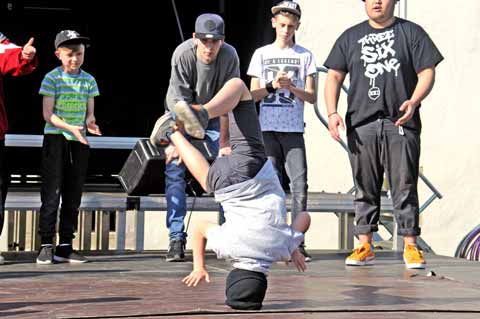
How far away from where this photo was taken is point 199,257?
4555 mm

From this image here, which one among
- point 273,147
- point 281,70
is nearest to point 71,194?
point 273,147

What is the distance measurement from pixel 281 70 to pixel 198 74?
1.70ft

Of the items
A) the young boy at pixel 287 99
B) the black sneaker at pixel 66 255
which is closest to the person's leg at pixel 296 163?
the young boy at pixel 287 99

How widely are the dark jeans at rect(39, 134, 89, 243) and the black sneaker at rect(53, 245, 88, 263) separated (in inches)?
1.8

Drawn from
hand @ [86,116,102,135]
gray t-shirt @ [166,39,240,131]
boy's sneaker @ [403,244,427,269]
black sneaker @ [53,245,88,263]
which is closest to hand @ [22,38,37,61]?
hand @ [86,116,102,135]

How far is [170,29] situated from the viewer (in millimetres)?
9594

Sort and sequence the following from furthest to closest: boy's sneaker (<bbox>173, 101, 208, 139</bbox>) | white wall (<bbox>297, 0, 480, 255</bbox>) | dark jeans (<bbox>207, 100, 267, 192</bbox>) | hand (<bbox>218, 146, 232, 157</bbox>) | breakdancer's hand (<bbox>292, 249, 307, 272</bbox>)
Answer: white wall (<bbox>297, 0, 480, 255</bbox>) → hand (<bbox>218, 146, 232, 157</bbox>) → breakdancer's hand (<bbox>292, 249, 307, 272</bbox>) → dark jeans (<bbox>207, 100, 267, 192</bbox>) → boy's sneaker (<bbox>173, 101, 208, 139</bbox>)

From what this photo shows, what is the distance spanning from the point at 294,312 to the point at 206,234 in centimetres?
50

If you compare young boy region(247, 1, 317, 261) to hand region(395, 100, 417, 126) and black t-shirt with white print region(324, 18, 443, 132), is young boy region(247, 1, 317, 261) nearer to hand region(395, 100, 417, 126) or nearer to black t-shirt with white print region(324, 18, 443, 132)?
black t-shirt with white print region(324, 18, 443, 132)

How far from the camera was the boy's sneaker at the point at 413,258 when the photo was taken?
20.6 feet

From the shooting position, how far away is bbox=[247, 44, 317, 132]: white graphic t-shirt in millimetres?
6574

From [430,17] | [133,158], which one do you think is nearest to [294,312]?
[133,158]

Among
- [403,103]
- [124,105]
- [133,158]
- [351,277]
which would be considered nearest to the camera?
[351,277]

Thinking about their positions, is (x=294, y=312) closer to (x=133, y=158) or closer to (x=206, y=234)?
(x=206, y=234)
